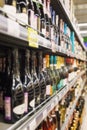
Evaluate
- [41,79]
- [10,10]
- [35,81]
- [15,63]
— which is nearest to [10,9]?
[10,10]

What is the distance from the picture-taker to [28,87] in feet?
4.44

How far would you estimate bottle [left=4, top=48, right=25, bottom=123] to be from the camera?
3.64 feet

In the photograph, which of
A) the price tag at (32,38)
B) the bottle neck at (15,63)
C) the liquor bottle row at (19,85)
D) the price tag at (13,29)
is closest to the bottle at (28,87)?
the liquor bottle row at (19,85)

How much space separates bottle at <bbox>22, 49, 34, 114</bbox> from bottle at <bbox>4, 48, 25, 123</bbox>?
0.04 meters

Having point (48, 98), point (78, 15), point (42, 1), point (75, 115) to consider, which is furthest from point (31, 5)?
point (78, 15)

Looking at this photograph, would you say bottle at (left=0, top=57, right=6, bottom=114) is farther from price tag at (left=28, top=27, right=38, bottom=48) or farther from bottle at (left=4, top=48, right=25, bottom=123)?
price tag at (left=28, top=27, right=38, bottom=48)

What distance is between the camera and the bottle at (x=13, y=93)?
3.64ft

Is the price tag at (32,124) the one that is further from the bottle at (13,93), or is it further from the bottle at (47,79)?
the bottle at (47,79)

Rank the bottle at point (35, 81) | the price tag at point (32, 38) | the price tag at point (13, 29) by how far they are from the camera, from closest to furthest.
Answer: the price tag at point (13, 29) → the price tag at point (32, 38) → the bottle at point (35, 81)

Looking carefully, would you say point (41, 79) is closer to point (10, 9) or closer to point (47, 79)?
point (47, 79)

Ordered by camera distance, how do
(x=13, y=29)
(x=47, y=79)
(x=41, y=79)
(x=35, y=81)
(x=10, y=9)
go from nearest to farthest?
(x=13, y=29) → (x=10, y=9) → (x=35, y=81) → (x=41, y=79) → (x=47, y=79)

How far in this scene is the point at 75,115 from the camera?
12.8ft

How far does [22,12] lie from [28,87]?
→ 1.41 feet

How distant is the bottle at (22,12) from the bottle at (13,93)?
17cm
